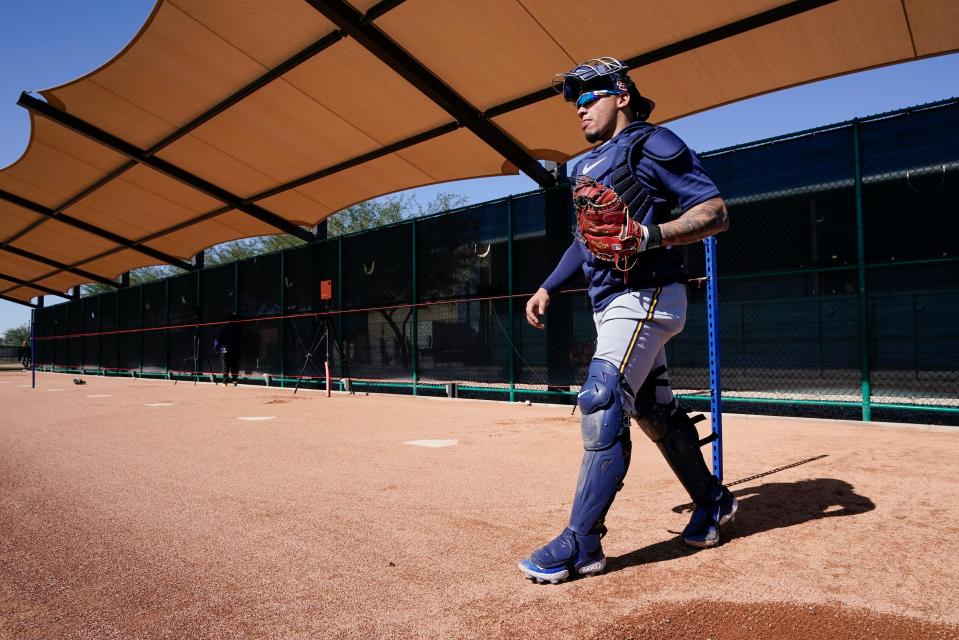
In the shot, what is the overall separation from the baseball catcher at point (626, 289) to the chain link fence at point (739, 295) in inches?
49.3

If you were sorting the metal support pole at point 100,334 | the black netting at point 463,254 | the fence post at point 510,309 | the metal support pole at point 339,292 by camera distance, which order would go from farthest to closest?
the metal support pole at point 100,334 < the metal support pole at point 339,292 < the black netting at point 463,254 < the fence post at point 510,309

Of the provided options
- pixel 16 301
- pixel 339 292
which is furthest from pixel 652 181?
pixel 16 301

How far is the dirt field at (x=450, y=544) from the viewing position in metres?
1.84

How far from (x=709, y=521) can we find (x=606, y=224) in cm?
135

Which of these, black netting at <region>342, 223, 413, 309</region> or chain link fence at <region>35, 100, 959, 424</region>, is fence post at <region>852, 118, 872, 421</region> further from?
black netting at <region>342, 223, 413, 309</region>

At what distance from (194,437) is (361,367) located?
6.14 meters

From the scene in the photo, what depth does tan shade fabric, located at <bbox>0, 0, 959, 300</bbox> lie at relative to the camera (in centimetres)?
679

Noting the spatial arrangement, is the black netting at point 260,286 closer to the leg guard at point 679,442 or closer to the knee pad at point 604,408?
the leg guard at point 679,442

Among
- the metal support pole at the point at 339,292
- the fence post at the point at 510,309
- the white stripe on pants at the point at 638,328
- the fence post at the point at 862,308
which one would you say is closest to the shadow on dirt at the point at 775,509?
the white stripe on pants at the point at 638,328

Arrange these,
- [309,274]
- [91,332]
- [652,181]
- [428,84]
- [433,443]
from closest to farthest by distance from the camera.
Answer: [652,181]
[433,443]
[428,84]
[309,274]
[91,332]

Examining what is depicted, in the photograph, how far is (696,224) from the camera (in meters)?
2.14

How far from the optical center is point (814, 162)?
21.8 feet

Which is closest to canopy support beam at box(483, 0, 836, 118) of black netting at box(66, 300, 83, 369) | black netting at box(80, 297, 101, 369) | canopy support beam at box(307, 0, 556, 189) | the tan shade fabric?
the tan shade fabric

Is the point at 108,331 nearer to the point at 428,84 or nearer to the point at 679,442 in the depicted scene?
the point at 428,84
